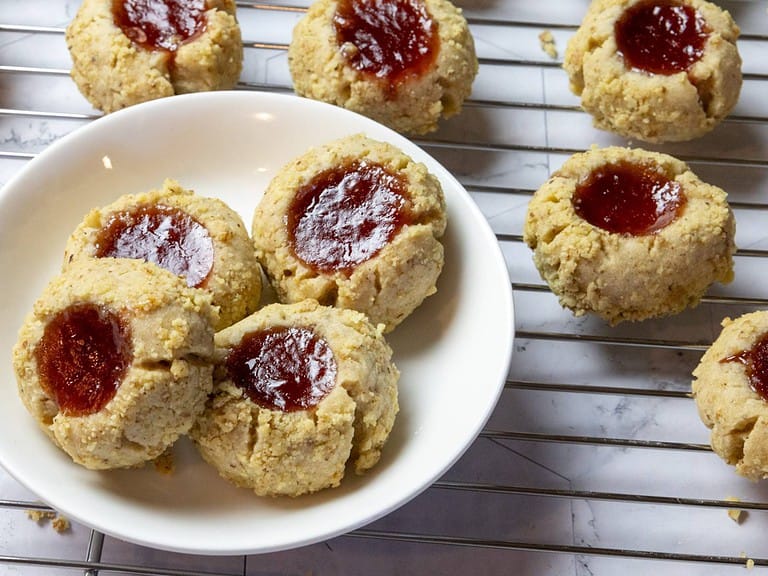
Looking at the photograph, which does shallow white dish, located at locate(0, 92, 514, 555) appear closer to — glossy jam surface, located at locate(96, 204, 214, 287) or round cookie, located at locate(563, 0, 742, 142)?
glossy jam surface, located at locate(96, 204, 214, 287)

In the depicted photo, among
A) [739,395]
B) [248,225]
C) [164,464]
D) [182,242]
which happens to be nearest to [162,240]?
[182,242]

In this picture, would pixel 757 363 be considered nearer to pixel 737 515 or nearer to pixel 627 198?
pixel 737 515

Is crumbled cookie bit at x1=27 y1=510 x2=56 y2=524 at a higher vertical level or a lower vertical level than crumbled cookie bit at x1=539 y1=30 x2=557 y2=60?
lower

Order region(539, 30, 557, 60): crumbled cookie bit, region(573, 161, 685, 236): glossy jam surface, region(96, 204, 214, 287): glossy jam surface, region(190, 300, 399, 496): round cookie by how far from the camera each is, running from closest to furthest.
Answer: region(190, 300, 399, 496): round cookie → region(96, 204, 214, 287): glossy jam surface → region(573, 161, 685, 236): glossy jam surface → region(539, 30, 557, 60): crumbled cookie bit

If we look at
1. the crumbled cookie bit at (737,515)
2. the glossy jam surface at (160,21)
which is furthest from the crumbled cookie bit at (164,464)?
the crumbled cookie bit at (737,515)

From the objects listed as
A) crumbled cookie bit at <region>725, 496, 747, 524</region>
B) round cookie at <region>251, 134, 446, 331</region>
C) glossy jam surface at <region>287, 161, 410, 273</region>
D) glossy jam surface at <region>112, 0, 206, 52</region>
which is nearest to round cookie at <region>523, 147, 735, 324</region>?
round cookie at <region>251, 134, 446, 331</region>
